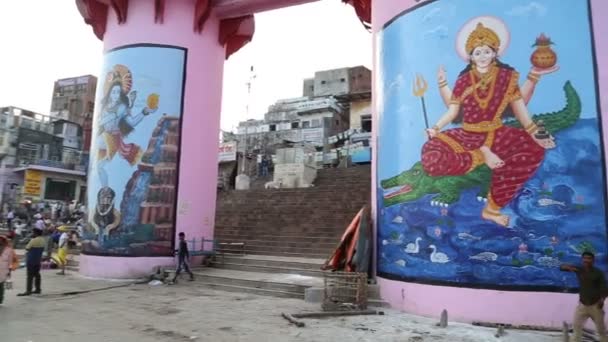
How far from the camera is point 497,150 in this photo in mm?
8180

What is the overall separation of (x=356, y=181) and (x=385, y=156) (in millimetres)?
9721

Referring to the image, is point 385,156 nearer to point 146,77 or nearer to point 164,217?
point 164,217

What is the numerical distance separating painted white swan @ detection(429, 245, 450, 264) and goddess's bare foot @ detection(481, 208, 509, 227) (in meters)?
1.01

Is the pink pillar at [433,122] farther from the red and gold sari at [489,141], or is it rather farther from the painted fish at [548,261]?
the red and gold sari at [489,141]

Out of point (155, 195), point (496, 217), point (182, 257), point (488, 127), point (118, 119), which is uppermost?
point (118, 119)

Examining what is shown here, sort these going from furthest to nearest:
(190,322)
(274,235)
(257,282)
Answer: (274,235) → (257,282) → (190,322)

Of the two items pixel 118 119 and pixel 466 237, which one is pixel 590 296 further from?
pixel 118 119

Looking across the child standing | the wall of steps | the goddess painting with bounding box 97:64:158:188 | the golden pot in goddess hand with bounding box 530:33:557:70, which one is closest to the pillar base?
the child standing

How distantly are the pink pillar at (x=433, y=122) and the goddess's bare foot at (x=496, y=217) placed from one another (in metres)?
0.95

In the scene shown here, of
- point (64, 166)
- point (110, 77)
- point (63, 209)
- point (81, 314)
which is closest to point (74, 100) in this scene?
point (64, 166)

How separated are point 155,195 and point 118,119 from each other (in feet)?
8.16

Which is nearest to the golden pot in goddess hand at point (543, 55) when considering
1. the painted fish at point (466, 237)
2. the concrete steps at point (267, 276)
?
the painted fish at point (466, 237)

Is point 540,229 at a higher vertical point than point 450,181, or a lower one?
lower

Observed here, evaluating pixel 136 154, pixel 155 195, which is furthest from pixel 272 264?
pixel 136 154
